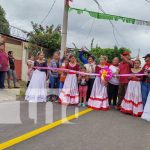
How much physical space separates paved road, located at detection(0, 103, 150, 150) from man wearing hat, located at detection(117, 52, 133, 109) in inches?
85.5

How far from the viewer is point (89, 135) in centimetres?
731

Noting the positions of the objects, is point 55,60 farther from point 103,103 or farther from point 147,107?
point 147,107

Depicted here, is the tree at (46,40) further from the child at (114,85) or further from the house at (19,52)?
the child at (114,85)

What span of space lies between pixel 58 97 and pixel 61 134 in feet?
16.3

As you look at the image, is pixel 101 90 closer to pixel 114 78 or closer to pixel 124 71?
pixel 114 78

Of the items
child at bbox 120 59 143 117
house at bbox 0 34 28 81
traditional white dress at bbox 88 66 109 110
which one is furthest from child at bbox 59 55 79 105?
house at bbox 0 34 28 81

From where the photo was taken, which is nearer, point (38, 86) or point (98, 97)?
point (98, 97)

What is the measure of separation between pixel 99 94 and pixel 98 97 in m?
0.14

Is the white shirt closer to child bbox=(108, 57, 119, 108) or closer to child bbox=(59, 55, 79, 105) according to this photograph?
child bbox=(108, 57, 119, 108)

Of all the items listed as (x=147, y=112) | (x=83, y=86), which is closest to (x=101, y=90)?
(x=83, y=86)

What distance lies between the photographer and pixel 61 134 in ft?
23.8

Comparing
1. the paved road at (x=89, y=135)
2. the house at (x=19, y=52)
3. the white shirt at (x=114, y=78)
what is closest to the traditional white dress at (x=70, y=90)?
the white shirt at (x=114, y=78)

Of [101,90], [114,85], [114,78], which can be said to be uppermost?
[114,78]

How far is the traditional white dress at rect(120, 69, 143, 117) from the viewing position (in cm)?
1075
